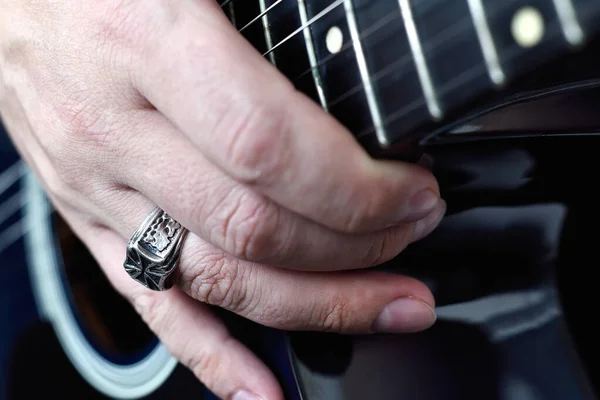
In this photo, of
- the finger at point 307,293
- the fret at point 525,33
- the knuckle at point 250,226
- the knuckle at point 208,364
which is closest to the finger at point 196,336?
the knuckle at point 208,364

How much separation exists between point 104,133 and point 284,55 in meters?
0.17

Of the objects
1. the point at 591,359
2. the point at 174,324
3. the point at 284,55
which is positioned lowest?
the point at 591,359

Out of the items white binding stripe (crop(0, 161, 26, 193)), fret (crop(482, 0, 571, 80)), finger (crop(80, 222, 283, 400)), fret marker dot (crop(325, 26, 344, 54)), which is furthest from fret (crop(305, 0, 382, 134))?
white binding stripe (crop(0, 161, 26, 193))

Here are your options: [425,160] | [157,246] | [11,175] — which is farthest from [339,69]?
[11,175]

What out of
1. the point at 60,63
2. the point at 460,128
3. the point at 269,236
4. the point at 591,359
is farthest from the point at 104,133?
the point at 591,359

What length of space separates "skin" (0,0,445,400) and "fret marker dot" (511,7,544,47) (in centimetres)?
13

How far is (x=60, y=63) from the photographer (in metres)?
0.54

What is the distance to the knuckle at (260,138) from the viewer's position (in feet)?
1.29

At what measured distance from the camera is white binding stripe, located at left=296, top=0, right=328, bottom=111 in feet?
1.45

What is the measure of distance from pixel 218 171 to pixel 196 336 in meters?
0.27

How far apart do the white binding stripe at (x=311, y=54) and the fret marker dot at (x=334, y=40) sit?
0.02 metres

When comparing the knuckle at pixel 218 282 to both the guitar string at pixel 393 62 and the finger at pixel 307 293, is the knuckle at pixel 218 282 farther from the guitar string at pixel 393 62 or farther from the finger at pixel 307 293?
the guitar string at pixel 393 62

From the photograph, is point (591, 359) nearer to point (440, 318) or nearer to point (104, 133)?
point (440, 318)

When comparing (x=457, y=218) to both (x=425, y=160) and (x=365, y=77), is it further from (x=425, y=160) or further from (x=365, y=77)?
(x=365, y=77)
